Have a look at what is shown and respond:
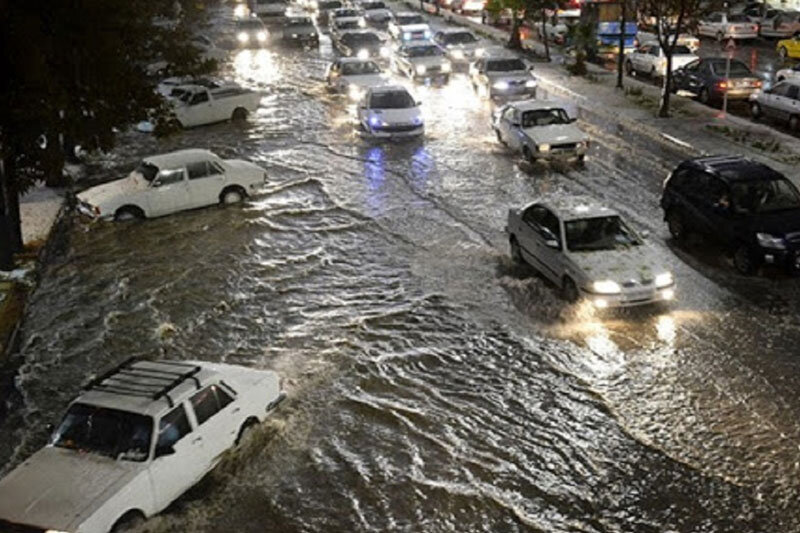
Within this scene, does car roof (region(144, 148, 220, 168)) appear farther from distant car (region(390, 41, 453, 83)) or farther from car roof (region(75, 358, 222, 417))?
distant car (region(390, 41, 453, 83))

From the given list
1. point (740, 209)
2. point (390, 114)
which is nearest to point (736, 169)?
point (740, 209)

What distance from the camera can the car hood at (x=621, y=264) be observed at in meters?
15.1

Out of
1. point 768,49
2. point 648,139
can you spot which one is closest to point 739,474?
point 648,139

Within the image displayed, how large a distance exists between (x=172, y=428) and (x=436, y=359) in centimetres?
493

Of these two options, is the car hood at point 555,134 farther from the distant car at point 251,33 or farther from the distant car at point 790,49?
the distant car at point 251,33

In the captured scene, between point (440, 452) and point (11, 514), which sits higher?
point (11, 514)

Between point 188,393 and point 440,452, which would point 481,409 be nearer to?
point 440,452

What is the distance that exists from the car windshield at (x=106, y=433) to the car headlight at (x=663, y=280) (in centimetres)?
853

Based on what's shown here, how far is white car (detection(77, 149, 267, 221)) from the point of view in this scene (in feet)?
68.8

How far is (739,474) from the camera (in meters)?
10.9

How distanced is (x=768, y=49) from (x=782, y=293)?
31530 mm

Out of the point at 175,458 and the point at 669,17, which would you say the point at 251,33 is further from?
the point at 175,458

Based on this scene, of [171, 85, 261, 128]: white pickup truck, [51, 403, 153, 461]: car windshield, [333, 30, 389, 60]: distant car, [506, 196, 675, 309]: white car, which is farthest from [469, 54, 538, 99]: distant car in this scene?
[51, 403, 153, 461]: car windshield

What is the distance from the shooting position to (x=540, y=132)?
2511cm
